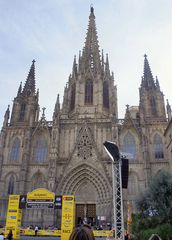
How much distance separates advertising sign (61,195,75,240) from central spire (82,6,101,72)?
25.5 metres

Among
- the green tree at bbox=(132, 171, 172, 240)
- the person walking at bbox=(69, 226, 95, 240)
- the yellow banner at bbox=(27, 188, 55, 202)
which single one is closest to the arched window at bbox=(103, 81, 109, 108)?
the yellow banner at bbox=(27, 188, 55, 202)

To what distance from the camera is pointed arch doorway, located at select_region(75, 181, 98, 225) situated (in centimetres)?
3102

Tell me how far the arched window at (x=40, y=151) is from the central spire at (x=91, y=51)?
15.4 meters

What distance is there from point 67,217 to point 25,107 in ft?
72.9

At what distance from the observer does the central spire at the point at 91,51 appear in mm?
43516

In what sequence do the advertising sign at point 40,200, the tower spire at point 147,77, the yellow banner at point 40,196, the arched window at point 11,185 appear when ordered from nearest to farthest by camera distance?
1. the advertising sign at point 40,200
2. the yellow banner at point 40,196
3. the arched window at point 11,185
4. the tower spire at point 147,77

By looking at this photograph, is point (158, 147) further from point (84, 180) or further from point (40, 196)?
point (40, 196)

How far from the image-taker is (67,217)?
21.6 meters

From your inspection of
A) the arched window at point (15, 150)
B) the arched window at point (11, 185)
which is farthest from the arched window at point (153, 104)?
the arched window at point (11, 185)

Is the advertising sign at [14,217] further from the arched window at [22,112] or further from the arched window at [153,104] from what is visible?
the arched window at [153,104]

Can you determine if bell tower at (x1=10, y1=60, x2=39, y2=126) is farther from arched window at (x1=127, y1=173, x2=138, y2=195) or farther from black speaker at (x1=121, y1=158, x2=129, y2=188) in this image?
black speaker at (x1=121, y1=158, x2=129, y2=188)

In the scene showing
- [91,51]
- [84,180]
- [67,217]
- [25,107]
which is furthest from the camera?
[91,51]

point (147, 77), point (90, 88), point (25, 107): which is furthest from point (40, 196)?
point (147, 77)

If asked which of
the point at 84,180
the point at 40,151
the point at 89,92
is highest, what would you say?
the point at 89,92
